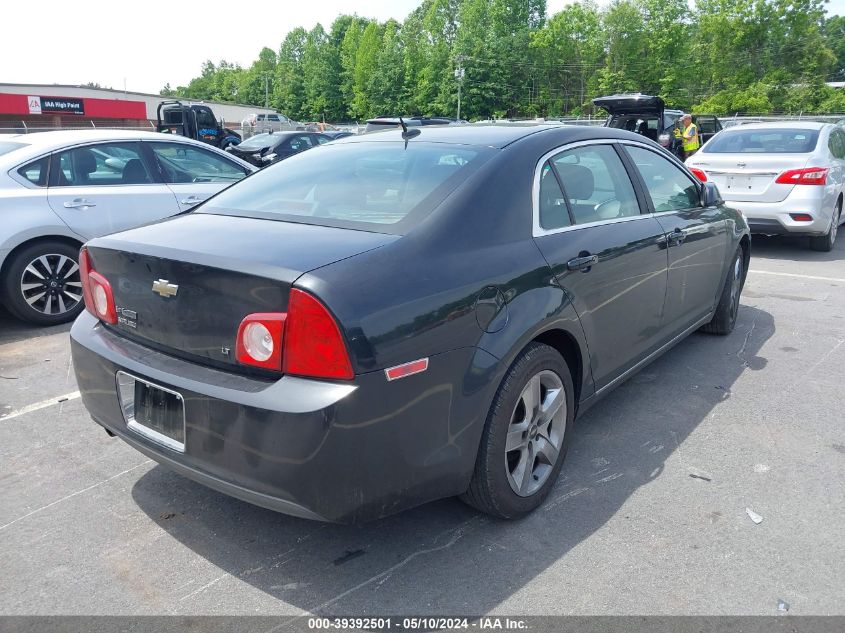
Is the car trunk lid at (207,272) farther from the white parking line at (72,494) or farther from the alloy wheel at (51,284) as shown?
the alloy wheel at (51,284)

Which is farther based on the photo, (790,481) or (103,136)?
(103,136)

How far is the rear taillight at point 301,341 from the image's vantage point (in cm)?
218

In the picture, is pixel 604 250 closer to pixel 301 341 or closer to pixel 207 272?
pixel 301 341

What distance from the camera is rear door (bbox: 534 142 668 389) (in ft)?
10.3

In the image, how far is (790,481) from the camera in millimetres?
3289

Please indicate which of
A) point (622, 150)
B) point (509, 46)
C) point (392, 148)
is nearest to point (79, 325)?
point (392, 148)

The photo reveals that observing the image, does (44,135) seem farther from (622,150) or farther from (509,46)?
(509,46)

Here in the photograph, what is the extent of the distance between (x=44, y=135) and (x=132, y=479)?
14.5ft

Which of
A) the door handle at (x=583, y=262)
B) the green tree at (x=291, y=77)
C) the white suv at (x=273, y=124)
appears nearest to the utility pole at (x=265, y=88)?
the green tree at (x=291, y=77)

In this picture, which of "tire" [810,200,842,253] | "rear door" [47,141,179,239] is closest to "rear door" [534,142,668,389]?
"rear door" [47,141,179,239]

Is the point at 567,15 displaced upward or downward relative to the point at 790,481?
upward

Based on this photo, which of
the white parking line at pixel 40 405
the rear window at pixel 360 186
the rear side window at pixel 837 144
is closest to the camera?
the rear window at pixel 360 186

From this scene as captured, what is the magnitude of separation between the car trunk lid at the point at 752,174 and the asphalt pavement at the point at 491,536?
16.7ft

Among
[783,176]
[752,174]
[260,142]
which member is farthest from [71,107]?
[783,176]
